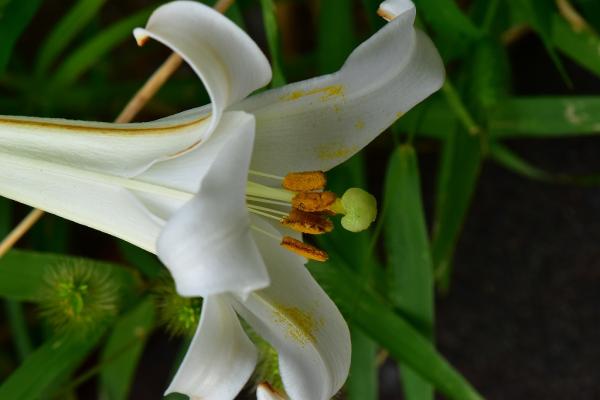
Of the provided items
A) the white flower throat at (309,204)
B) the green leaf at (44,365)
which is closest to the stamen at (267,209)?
the white flower throat at (309,204)

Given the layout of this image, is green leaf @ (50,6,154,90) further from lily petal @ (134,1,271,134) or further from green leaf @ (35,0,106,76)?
lily petal @ (134,1,271,134)

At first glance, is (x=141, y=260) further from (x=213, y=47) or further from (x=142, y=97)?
(x=213, y=47)

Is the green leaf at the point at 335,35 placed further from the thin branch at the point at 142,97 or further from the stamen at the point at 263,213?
the stamen at the point at 263,213

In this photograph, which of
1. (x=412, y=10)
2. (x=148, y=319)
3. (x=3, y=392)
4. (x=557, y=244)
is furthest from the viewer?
(x=557, y=244)

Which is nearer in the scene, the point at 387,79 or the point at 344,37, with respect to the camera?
the point at 387,79

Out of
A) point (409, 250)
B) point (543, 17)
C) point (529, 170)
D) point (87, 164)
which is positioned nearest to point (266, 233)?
point (87, 164)

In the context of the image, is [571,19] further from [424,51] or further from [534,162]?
[424,51]

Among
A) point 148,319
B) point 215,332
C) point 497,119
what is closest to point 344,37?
point 497,119

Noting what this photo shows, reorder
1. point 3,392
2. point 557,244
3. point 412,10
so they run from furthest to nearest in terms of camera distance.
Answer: point 557,244
point 3,392
point 412,10
